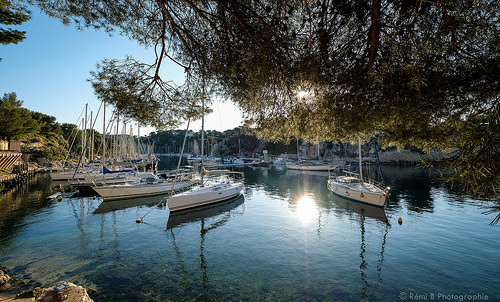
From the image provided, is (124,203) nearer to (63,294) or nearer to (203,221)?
(203,221)

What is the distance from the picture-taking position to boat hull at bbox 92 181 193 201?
68.3 feet

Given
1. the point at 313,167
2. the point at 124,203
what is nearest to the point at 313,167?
the point at 313,167

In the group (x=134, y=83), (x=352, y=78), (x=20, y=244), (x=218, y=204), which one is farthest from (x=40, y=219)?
(x=352, y=78)

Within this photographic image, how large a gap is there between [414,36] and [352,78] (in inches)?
51.9

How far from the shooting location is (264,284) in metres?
8.06

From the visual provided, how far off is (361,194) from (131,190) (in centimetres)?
2164

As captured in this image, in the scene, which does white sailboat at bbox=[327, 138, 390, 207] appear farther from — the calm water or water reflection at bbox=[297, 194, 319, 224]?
water reflection at bbox=[297, 194, 319, 224]

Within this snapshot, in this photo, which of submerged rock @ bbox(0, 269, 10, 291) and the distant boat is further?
the distant boat

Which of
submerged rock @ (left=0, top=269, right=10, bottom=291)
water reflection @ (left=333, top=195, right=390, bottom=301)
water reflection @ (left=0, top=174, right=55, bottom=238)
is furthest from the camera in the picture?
water reflection @ (left=0, top=174, right=55, bottom=238)

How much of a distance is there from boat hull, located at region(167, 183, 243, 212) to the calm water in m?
0.89

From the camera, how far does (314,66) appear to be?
5.10 meters

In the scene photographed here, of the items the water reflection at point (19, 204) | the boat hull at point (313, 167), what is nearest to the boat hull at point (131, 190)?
the water reflection at point (19, 204)

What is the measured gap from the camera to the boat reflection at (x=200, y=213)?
1528 centimetres

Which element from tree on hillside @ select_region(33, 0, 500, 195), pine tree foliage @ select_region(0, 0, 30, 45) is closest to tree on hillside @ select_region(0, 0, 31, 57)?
pine tree foliage @ select_region(0, 0, 30, 45)
